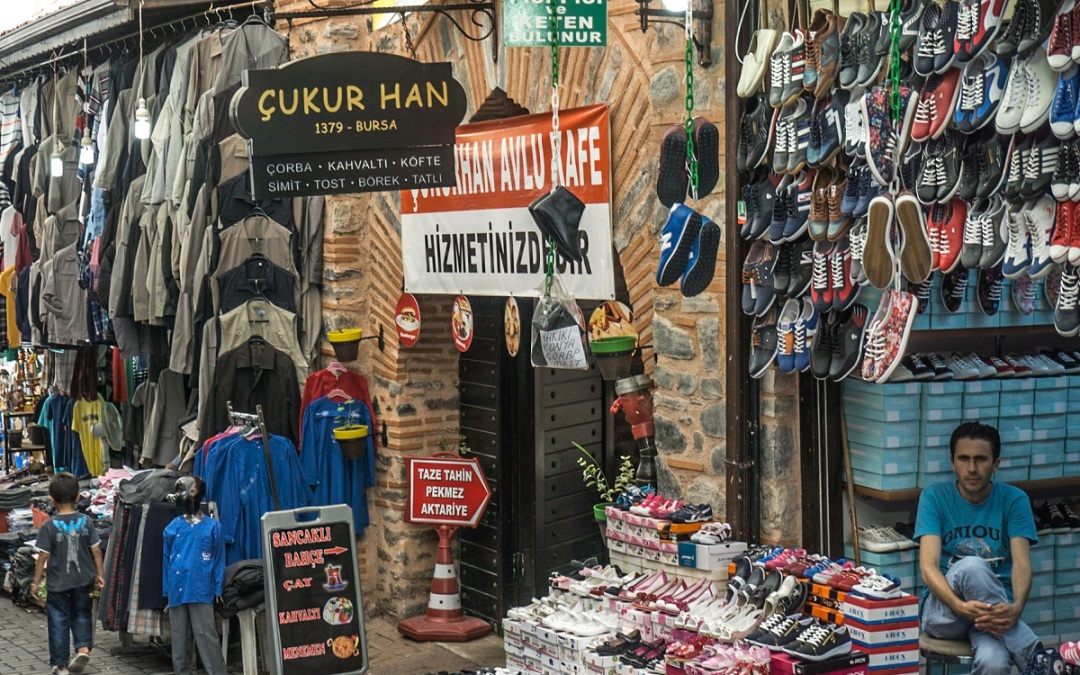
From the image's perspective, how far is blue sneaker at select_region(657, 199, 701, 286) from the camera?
6117 mm

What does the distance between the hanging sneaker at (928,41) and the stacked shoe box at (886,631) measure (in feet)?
6.98

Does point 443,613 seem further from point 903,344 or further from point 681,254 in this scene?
point 903,344

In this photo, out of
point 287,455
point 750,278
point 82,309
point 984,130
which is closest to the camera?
point 984,130

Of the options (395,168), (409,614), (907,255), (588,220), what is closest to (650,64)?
(588,220)

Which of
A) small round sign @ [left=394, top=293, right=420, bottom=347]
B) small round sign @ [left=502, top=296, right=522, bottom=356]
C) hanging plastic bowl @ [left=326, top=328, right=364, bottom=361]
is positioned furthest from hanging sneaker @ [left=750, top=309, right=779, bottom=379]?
hanging plastic bowl @ [left=326, top=328, right=364, bottom=361]

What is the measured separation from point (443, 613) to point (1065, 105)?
5.84 meters

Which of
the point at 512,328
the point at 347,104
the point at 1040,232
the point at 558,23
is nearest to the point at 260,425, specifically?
the point at 512,328

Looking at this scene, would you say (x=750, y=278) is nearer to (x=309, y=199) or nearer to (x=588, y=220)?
(x=588, y=220)

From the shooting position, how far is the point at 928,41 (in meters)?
5.29

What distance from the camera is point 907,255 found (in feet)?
17.5

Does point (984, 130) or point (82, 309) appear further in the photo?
point (82, 309)

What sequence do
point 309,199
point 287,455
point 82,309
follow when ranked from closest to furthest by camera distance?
1. point 287,455
2. point 309,199
3. point 82,309

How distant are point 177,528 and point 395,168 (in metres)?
2.69

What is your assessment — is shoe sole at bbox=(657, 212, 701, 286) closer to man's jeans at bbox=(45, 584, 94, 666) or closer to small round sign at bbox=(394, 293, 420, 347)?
small round sign at bbox=(394, 293, 420, 347)
